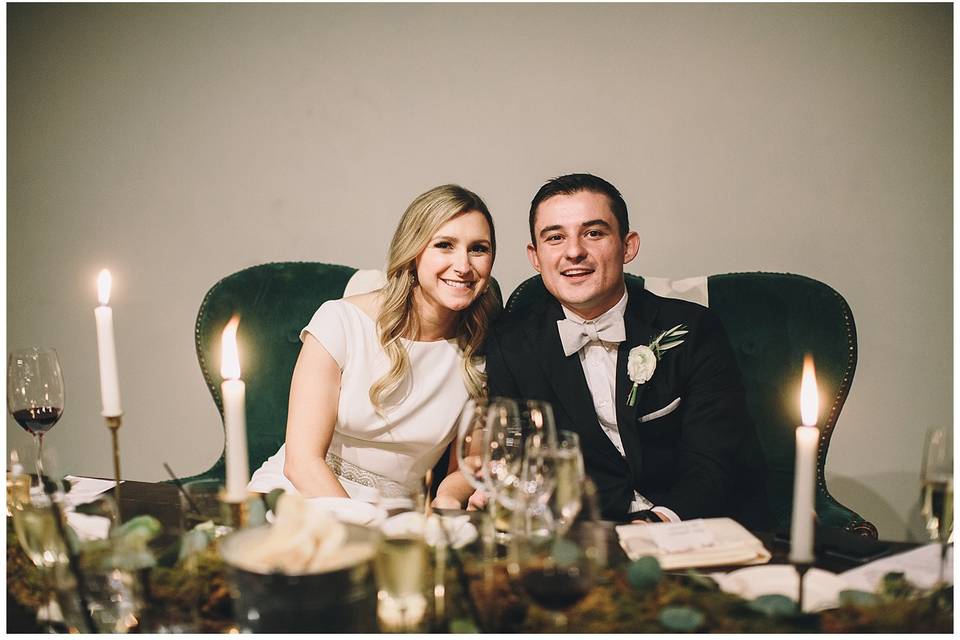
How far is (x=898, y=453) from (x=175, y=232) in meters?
3.31

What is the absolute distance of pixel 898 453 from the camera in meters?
2.98

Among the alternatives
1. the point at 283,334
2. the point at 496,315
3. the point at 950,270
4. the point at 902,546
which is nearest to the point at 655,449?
the point at 496,315

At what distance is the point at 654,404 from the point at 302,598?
1472 millimetres

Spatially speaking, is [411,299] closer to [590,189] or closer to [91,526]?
[590,189]

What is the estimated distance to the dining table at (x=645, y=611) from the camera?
105 cm

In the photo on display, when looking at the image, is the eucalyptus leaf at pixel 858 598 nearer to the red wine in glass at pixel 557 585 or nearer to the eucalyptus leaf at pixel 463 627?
the red wine in glass at pixel 557 585

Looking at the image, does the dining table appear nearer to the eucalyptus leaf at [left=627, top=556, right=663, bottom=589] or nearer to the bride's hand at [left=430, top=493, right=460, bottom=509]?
the eucalyptus leaf at [left=627, top=556, right=663, bottom=589]

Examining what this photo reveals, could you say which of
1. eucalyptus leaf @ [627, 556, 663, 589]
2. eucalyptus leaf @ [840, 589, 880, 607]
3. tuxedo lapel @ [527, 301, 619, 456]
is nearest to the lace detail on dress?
tuxedo lapel @ [527, 301, 619, 456]

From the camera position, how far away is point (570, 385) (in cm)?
219

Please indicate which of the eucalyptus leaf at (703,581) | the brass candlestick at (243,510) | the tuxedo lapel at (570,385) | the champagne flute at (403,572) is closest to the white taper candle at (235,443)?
the brass candlestick at (243,510)

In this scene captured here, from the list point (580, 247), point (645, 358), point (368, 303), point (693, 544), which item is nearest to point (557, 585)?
point (693, 544)

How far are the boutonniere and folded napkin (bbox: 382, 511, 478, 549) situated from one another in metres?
0.82

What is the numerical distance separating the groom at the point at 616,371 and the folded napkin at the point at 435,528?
0.78 meters

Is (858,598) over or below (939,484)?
Result: below
